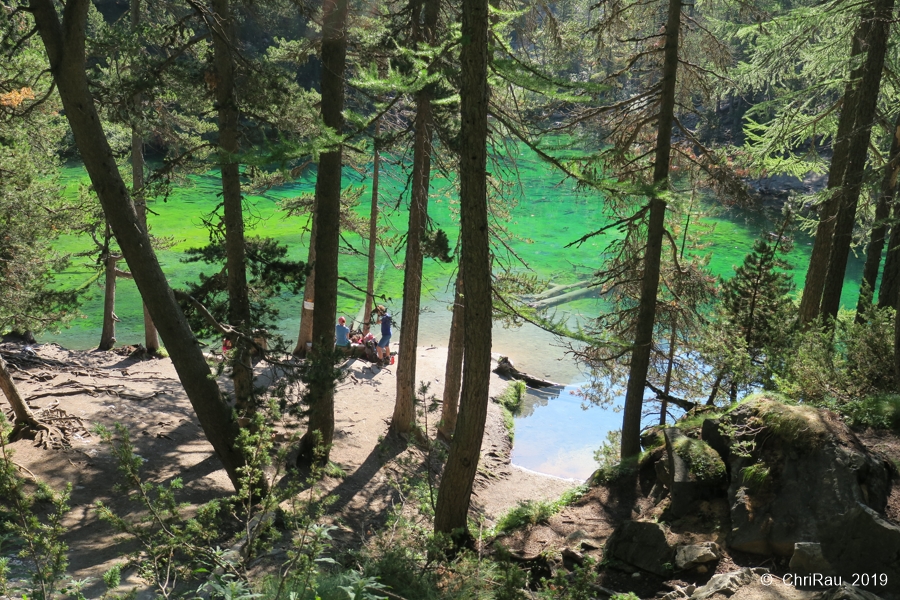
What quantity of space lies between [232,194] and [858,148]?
8.55 meters

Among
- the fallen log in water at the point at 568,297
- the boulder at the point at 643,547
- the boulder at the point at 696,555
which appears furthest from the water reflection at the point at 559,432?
the boulder at the point at 696,555

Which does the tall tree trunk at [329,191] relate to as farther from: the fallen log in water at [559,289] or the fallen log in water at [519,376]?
the fallen log in water at [559,289]

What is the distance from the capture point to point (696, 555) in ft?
18.6

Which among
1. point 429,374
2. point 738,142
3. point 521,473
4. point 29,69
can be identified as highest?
point 738,142

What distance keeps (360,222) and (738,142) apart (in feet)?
109

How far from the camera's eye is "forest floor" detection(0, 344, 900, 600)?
626 centimetres

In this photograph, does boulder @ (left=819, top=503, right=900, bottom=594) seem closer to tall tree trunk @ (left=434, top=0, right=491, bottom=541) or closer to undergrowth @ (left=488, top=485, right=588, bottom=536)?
tall tree trunk @ (left=434, top=0, right=491, bottom=541)

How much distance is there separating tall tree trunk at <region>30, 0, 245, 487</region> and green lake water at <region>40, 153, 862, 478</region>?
6.20m

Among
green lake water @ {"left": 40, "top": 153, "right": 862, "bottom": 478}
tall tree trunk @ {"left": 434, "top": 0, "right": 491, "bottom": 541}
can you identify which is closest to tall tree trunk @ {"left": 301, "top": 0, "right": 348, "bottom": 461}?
tall tree trunk @ {"left": 434, "top": 0, "right": 491, "bottom": 541}

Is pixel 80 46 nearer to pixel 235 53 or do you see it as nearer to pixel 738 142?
pixel 235 53

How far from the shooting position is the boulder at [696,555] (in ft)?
18.5

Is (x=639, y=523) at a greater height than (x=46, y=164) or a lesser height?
lesser

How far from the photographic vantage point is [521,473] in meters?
13.0

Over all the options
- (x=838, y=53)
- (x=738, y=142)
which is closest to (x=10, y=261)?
(x=838, y=53)
